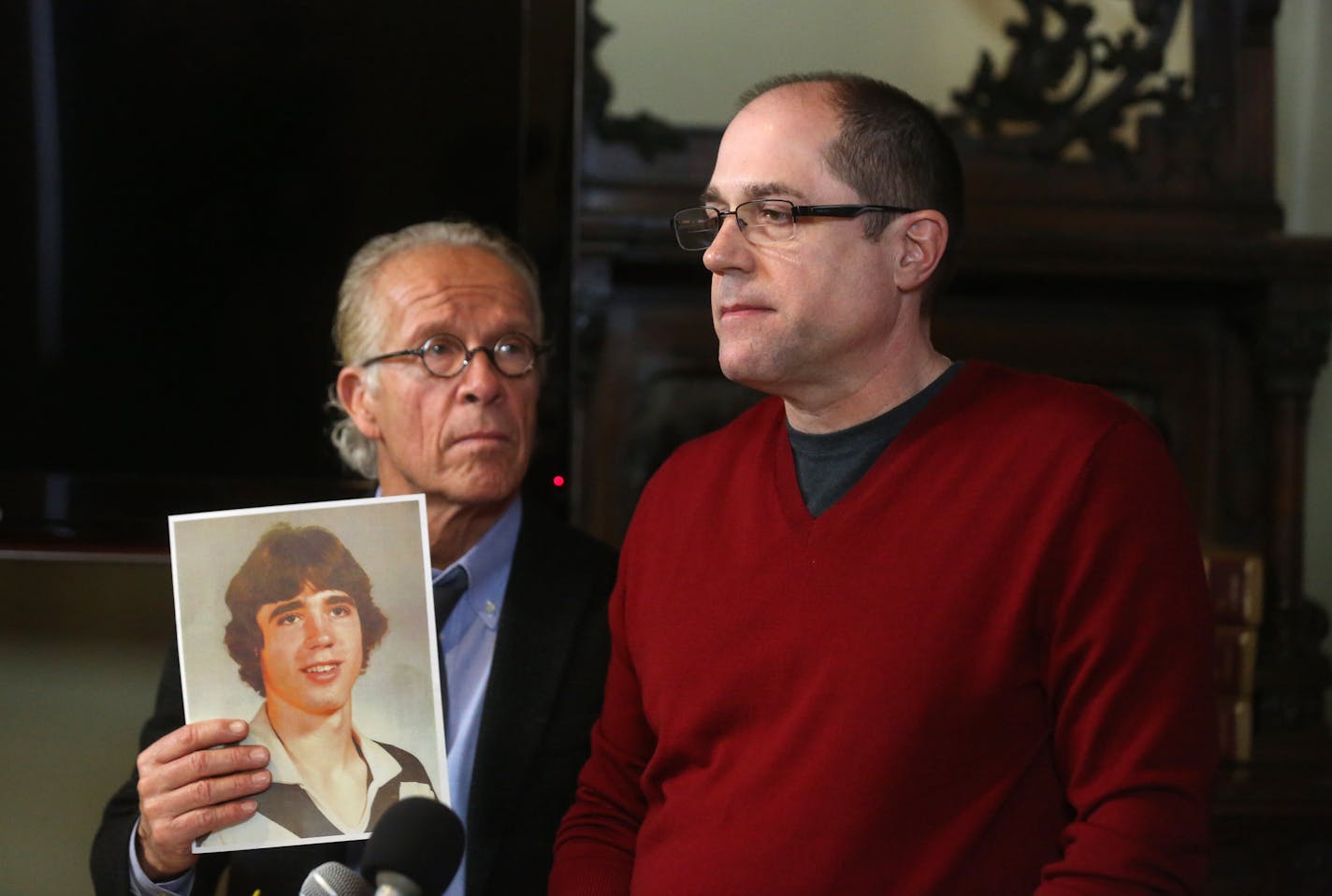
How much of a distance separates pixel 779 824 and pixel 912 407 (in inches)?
15.8

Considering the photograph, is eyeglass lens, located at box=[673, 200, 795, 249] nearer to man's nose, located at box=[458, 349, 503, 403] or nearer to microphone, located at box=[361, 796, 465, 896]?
man's nose, located at box=[458, 349, 503, 403]

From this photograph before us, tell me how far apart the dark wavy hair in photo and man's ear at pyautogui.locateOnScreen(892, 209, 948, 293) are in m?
0.60

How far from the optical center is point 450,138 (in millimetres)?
1852

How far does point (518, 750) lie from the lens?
1.45 m

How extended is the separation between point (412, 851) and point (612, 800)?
526 millimetres

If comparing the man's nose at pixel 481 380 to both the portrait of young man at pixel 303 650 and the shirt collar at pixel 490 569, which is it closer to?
the shirt collar at pixel 490 569

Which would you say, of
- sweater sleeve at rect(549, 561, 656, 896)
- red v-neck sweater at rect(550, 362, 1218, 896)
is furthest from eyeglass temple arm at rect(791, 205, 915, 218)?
sweater sleeve at rect(549, 561, 656, 896)

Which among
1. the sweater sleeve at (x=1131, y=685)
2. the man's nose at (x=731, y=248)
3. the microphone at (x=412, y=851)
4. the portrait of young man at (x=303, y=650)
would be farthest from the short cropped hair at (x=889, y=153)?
the microphone at (x=412, y=851)

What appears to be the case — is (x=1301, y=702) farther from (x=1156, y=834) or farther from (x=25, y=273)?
(x=25, y=273)

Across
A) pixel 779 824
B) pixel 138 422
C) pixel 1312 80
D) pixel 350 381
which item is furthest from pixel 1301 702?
pixel 138 422

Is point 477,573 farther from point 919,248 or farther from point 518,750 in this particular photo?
point 919,248

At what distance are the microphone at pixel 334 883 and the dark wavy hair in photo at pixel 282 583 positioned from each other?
29cm

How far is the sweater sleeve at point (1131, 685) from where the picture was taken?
3.26 feet

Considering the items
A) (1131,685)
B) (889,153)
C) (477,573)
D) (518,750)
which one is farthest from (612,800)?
(889,153)
